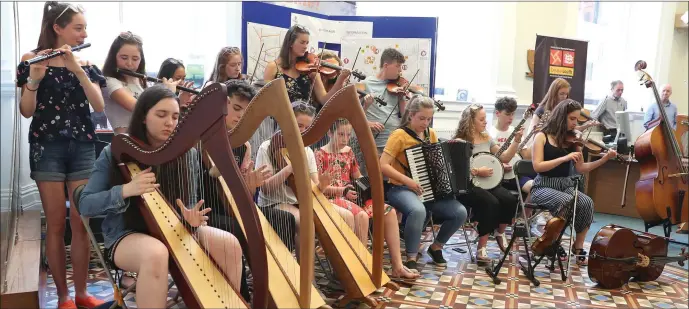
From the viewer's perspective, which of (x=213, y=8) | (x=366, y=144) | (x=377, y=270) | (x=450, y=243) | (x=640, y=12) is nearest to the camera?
(x=366, y=144)

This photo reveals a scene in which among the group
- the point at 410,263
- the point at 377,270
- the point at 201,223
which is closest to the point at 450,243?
the point at 410,263

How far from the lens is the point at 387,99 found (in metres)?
4.16

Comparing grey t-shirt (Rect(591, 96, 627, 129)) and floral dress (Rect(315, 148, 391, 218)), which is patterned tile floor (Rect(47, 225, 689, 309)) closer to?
floral dress (Rect(315, 148, 391, 218))

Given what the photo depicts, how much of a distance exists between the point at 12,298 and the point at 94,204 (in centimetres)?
43

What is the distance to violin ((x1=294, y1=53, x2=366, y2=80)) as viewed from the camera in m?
3.70

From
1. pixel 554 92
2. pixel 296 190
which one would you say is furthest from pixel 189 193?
pixel 554 92

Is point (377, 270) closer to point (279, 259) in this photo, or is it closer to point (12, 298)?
point (279, 259)

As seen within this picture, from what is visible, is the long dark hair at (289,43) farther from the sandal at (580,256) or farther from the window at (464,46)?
the window at (464,46)

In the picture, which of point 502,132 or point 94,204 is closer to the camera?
point 94,204

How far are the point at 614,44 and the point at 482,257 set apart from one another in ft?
17.1

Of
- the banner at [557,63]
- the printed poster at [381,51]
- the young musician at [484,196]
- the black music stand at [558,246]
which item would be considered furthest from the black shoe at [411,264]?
the banner at [557,63]

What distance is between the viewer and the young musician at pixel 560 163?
3701 millimetres

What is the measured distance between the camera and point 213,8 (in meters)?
5.09

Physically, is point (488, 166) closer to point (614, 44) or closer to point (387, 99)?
point (387, 99)
